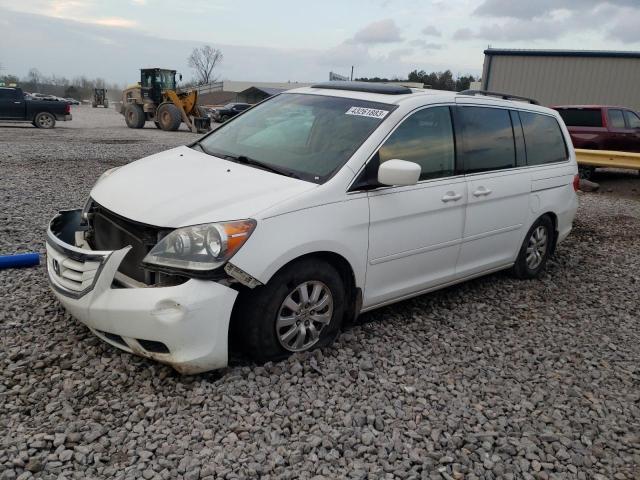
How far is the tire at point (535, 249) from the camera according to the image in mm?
5340

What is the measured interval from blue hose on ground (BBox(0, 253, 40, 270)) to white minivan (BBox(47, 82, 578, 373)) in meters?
0.98

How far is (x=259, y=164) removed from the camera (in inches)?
150

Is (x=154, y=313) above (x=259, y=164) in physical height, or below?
below

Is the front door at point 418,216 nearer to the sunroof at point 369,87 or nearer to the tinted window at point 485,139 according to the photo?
the tinted window at point 485,139

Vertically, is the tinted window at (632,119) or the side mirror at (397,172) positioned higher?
the tinted window at (632,119)

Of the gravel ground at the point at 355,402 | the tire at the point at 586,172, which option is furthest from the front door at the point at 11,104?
the tire at the point at 586,172

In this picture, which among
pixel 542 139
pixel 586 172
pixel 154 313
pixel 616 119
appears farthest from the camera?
pixel 586 172


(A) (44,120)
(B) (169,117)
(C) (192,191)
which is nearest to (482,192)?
(C) (192,191)

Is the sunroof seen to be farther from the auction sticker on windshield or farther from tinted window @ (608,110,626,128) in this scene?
tinted window @ (608,110,626,128)

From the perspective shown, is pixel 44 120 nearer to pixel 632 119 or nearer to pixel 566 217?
pixel 632 119

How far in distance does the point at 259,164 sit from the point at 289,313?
1092mm

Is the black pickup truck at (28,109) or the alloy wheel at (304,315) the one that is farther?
the black pickup truck at (28,109)

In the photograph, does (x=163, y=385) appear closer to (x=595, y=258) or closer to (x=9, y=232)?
(x=9, y=232)

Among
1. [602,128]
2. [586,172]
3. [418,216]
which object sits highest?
[602,128]
